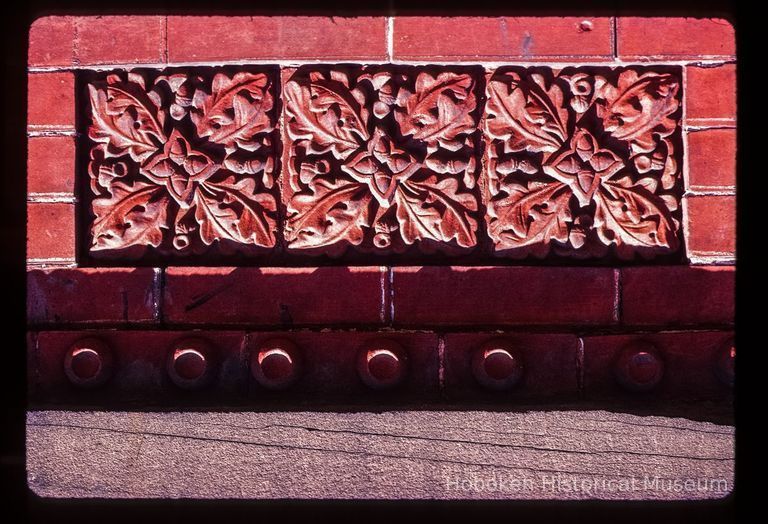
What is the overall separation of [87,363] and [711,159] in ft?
5.85

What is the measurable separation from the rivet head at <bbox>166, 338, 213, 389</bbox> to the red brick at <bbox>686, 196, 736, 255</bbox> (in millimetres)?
1353

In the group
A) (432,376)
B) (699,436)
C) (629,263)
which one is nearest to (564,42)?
(629,263)

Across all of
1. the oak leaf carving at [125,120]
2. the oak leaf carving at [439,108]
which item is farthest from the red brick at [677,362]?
the oak leaf carving at [125,120]

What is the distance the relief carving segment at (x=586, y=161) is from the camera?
1.49 m

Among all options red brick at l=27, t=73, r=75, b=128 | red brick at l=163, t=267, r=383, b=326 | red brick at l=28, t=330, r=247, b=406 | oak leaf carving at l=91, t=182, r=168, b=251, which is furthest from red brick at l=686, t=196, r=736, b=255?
red brick at l=27, t=73, r=75, b=128

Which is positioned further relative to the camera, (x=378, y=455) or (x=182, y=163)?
(x=182, y=163)

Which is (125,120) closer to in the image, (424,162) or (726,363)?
(424,162)

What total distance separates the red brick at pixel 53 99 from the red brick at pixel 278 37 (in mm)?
325

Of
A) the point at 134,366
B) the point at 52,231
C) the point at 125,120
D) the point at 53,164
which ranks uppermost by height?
the point at 125,120

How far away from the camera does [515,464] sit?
54.8 inches

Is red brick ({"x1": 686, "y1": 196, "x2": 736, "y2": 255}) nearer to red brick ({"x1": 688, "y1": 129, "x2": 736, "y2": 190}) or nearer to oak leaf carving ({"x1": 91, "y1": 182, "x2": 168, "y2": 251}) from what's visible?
red brick ({"x1": 688, "y1": 129, "x2": 736, "y2": 190})

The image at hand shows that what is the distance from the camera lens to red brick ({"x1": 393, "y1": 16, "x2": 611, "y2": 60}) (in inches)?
57.7

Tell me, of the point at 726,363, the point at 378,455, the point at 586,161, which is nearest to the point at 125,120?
the point at 378,455

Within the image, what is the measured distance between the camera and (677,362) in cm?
147
